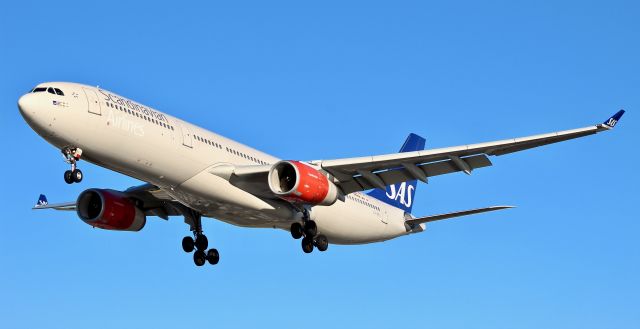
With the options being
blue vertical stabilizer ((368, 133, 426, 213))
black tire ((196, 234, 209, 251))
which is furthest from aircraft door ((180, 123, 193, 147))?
blue vertical stabilizer ((368, 133, 426, 213))

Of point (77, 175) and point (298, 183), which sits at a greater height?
point (298, 183)

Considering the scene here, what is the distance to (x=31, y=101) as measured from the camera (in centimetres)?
3162

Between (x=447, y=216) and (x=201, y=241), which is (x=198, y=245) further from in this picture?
(x=447, y=216)

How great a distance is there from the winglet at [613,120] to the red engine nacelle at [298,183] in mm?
10177

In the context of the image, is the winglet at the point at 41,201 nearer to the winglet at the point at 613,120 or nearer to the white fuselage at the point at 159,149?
the white fuselage at the point at 159,149

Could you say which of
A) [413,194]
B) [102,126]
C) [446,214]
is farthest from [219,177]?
[413,194]

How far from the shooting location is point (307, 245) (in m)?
38.8

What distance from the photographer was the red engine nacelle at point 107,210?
3966cm

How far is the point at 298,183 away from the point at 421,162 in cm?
481

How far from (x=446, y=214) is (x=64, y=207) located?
1664 centimetres

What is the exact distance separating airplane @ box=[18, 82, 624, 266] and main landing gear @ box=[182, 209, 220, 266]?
0.04 meters

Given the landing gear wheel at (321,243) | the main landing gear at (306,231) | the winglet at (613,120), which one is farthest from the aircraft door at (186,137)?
the winglet at (613,120)

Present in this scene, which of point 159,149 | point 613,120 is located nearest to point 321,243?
point 159,149

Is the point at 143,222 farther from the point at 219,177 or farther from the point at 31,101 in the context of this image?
the point at 31,101
